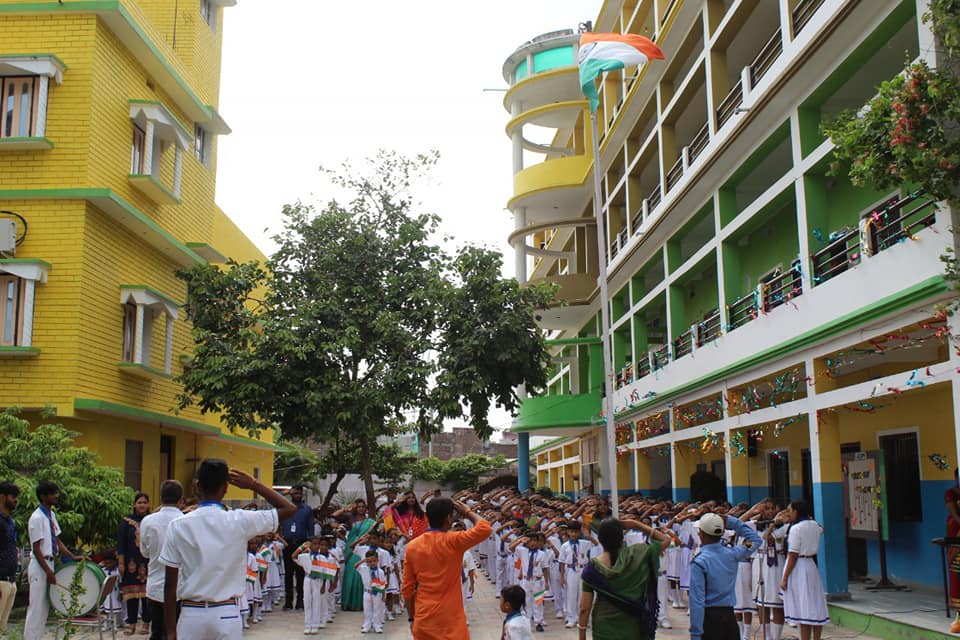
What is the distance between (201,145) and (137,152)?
4.43 meters

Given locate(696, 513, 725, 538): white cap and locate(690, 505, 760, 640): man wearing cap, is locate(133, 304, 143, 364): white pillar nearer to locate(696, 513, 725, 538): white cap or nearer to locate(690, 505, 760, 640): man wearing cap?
locate(696, 513, 725, 538): white cap

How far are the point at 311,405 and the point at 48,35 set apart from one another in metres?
9.02

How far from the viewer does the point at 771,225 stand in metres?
19.9

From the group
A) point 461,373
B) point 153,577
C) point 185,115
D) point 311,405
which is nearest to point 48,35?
point 185,115

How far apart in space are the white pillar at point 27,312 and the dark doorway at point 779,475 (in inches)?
622

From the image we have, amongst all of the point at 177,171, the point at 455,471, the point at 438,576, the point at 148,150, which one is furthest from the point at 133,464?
the point at 455,471

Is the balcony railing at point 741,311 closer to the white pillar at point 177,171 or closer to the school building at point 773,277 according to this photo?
the school building at point 773,277

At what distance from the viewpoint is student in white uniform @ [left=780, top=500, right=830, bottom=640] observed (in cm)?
1101

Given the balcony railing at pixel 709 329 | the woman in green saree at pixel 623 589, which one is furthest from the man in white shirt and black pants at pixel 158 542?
the balcony railing at pixel 709 329

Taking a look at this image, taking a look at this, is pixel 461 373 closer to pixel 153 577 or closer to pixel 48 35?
pixel 48 35

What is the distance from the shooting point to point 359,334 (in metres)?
20.8

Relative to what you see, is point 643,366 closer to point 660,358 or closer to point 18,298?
point 660,358

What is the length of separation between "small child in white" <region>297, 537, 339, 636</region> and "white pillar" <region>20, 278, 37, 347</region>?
6.80 meters

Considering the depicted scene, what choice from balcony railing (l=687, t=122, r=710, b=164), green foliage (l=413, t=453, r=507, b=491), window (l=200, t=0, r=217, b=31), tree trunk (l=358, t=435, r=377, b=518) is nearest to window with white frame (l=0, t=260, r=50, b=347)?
tree trunk (l=358, t=435, r=377, b=518)
